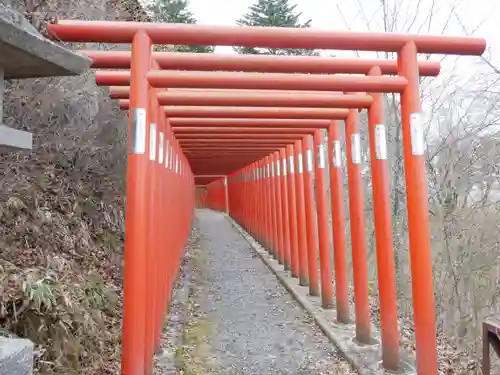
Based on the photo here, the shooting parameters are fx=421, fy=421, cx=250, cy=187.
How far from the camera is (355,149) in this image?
4.59m

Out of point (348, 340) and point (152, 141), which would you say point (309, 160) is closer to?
point (348, 340)

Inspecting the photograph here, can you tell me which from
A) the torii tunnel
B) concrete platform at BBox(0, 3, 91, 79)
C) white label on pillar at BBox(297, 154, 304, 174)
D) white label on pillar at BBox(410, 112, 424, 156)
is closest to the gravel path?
the torii tunnel

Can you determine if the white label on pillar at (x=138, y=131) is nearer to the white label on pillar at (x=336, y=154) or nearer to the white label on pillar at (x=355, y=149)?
the white label on pillar at (x=355, y=149)

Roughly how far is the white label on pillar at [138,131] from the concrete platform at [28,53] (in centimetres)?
88

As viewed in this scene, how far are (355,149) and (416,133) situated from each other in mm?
1229

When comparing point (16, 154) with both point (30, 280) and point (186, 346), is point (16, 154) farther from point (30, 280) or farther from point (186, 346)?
point (186, 346)

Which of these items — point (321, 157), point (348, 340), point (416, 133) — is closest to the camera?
point (416, 133)

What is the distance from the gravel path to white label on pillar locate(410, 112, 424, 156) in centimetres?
223

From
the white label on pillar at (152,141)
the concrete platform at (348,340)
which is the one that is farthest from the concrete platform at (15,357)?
the concrete platform at (348,340)

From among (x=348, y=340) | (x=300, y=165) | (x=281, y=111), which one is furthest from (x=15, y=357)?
(x=300, y=165)

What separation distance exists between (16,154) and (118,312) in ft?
6.82

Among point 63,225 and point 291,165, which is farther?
point 291,165

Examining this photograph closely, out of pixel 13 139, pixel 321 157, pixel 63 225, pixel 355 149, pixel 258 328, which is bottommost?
pixel 258 328

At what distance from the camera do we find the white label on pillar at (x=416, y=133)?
11.1 feet
